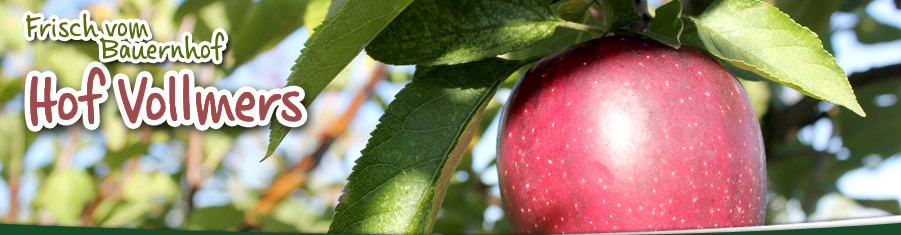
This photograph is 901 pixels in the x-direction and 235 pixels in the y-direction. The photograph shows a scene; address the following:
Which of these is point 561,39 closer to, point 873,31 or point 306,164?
point 306,164

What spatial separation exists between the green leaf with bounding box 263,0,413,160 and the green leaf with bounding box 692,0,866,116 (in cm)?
17

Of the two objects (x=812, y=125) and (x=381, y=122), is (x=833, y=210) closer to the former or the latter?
(x=812, y=125)

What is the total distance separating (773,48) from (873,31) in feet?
2.62

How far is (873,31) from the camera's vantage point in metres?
1.07

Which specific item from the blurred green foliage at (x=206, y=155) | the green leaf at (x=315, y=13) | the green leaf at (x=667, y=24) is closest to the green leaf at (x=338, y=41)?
the green leaf at (x=667, y=24)

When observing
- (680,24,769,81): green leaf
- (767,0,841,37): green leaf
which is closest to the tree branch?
(767,0,841,37): green leaf

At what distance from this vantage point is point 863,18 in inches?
42.9

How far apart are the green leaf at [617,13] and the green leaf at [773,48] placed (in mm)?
36

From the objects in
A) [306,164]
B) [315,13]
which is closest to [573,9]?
[315,13]

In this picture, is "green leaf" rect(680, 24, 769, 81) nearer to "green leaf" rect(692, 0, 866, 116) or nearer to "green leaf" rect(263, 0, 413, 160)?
"green leaf" rect(692, 0, 866, 116)

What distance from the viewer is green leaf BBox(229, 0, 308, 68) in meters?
0.75

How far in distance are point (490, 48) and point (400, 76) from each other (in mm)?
704

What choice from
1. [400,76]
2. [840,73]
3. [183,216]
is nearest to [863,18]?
[400,76]

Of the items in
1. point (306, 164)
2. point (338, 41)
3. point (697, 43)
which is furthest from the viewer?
point (306, 164)
